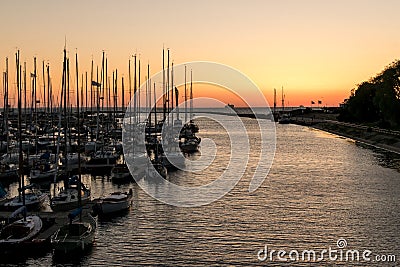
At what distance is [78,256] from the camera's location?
116 feet

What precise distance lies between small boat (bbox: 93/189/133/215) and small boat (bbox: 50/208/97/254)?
24.8 feet

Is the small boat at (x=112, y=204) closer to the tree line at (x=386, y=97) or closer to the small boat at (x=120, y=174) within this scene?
the small boat at (x=120, y=174)

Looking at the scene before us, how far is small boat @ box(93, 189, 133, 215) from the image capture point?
151 feet

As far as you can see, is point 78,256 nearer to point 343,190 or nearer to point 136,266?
point 136,266

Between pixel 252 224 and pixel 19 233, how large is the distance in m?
17.7

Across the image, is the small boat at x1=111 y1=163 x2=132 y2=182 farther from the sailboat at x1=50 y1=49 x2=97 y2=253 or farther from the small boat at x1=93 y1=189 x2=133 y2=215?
the sailboat at x1=50 y1=49 x2=97 y2=253

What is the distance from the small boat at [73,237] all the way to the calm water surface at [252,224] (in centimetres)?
74

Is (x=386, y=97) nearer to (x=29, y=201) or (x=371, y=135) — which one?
(x=371, y=135)

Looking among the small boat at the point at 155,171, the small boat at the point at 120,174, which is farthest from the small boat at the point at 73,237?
the small boat at the point at 155,171

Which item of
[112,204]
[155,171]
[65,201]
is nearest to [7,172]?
[155,171]

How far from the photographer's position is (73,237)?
35875mm

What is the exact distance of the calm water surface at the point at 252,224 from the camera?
35.6 meters

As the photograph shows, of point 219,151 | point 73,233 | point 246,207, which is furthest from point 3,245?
point 219,151

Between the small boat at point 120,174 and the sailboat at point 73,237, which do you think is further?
the small boat at point 120,174
